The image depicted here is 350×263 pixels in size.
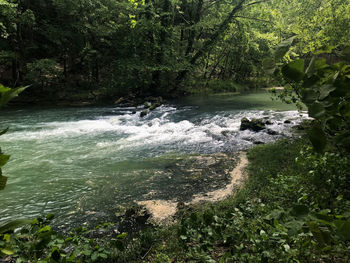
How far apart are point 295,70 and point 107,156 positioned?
27.7ft

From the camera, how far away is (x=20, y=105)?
19.5 meters

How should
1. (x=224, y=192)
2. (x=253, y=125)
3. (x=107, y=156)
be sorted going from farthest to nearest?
(x=253, y=125), (x=107, y=156), (x=224, y=192)

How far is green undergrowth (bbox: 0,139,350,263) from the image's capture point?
48.1 inches

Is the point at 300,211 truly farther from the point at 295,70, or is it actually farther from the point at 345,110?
the point at 295,70

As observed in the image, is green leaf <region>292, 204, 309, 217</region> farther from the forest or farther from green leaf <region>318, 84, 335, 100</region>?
green leaf <region>318, 84, 335, 100</region>

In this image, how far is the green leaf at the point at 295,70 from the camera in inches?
37.1

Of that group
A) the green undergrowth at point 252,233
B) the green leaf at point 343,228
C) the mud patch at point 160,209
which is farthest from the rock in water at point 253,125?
the green leaf at point 343,228

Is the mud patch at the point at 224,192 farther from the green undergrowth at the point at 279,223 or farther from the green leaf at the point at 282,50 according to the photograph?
the green leaf at the point at 282,50

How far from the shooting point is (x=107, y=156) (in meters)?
8.74

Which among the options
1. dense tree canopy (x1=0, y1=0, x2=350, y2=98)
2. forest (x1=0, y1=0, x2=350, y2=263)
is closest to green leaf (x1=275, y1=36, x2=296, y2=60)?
forest (x1=0, y1=0, x2=350, y2=263)

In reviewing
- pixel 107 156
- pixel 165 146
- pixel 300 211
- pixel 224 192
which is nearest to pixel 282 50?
pixel 300 211

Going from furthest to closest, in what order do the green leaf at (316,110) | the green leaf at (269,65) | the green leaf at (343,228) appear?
1. the green leaf at (269,65)
2. the green leaf at (316,110)
3. the green leaf at (343,228)

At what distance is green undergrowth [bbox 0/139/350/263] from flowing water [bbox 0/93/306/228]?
1377mm

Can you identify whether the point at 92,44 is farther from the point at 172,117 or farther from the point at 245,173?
the point at 245,173
